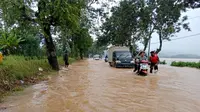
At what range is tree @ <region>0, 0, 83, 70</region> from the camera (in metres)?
14.6

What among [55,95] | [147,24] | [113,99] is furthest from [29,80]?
[147,24]

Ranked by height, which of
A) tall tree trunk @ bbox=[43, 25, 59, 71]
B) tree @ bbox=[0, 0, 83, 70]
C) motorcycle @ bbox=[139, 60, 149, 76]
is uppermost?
tree @ bbox=[0, 0, 83, 70]

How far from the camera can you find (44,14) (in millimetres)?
15578

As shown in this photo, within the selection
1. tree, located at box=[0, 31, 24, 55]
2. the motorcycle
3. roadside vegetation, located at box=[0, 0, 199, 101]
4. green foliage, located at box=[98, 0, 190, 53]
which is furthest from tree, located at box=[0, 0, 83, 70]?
green foliage, located at box=[98, 0, 190, 53]

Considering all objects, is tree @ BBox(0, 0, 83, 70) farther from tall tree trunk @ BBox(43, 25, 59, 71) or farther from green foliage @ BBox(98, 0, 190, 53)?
green foliage @ BBox(98, 0, 190, 53)

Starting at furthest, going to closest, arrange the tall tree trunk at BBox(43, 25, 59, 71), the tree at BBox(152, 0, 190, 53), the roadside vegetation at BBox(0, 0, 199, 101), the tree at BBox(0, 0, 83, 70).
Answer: the tree at BBox(152, 0, 190, 53)
the tall tree trunk at BBox(43, 25, 59, 71)
the tree at BBox(0, 0, 83, 70)
the roadside vegetation at BBox(0, 0, 199, 101)

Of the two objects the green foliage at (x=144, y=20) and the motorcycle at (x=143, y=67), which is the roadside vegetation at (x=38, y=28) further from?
the motorcycle at (x=143, y=67)

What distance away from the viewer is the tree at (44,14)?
573 inches

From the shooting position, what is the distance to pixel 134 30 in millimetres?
42188

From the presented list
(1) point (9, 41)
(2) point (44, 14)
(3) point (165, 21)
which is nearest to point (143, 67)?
(2) point (44, 14)

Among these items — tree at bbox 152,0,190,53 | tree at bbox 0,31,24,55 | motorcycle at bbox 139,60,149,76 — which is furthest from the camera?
tree at bbox 152,0,190,53

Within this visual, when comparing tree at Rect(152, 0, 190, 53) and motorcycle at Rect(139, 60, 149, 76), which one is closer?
motorcycle at Rect(139, 60, 149, 76)

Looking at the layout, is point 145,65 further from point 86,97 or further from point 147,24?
point 147,24

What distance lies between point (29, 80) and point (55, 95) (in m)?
4.18
